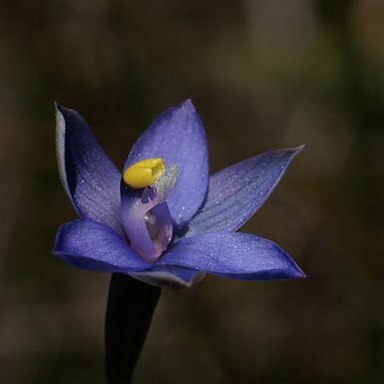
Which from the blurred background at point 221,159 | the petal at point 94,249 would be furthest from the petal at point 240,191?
the blurred background at point 221,159

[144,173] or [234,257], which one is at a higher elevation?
[144,173]

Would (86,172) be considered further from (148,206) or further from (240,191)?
(240,191)

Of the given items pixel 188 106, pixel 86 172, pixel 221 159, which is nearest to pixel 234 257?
pixel 86 172

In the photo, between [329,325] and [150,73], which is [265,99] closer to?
[150,73]

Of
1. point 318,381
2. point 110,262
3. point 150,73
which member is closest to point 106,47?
point 150,73

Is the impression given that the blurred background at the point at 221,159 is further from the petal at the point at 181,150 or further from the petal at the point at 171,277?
the petal at the point at 171,277
